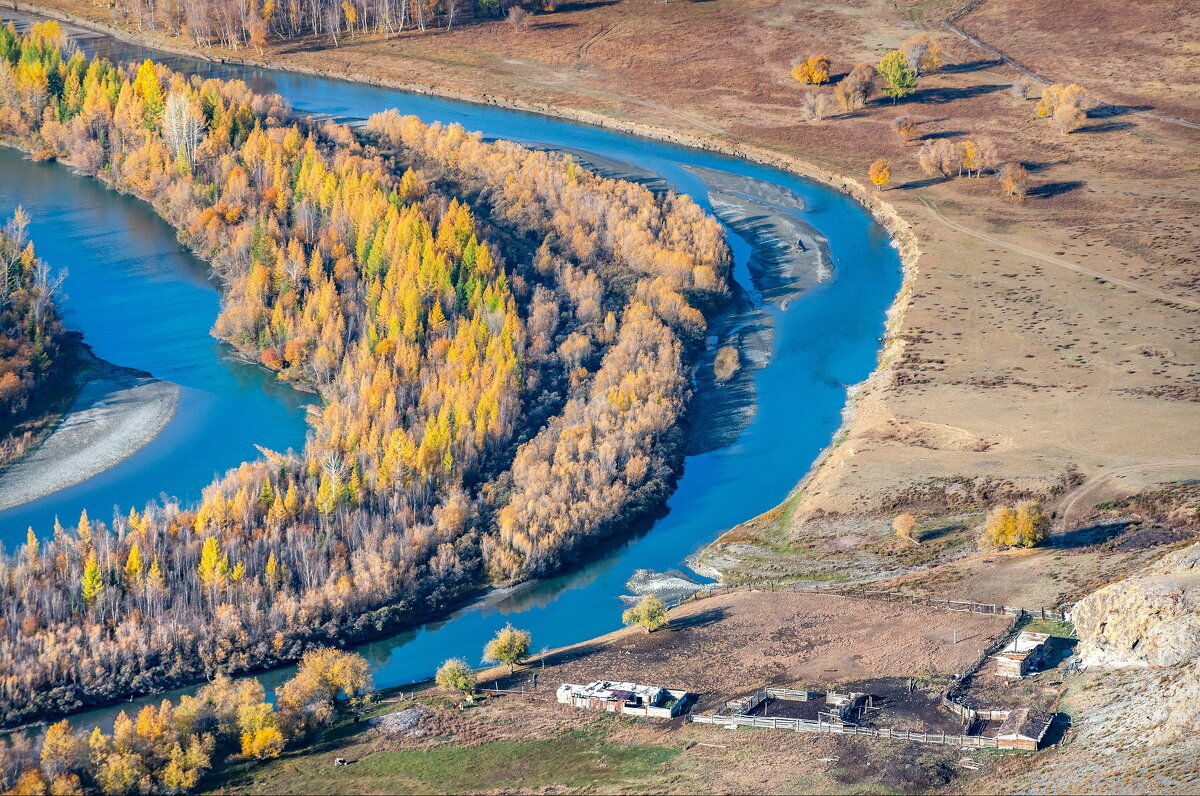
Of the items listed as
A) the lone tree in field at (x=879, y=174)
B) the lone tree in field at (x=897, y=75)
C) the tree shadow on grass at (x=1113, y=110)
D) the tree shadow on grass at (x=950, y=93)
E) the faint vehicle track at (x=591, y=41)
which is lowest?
the lone tree in field at (x=879, y=174)

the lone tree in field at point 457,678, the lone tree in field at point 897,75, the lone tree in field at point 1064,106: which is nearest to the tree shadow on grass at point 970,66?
the lone tree in field at point 897,75

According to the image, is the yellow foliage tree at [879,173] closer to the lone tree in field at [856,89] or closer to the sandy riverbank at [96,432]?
the lone tree in field at [856,89]

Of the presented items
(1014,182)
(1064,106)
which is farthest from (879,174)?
(1064,106)

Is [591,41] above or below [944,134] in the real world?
above

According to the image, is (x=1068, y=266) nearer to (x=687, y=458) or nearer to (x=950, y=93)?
(x=687, y=458)

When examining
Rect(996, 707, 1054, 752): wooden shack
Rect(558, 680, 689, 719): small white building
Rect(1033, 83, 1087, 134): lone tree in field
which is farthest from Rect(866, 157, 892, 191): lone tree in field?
Rect(996, 707, 1054, 752): wooden shack

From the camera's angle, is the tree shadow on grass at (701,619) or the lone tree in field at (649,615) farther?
the tree shadow on grass at (701,619)

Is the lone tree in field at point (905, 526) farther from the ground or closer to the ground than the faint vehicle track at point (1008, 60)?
closer to the ground

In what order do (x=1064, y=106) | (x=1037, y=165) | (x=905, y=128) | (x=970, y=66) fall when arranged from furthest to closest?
(x=970, y=66) < (x=905, y=128) < (x=1064, y=106) < (x=1037, y=165)

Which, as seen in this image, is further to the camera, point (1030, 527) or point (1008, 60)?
point (1008, 60)
